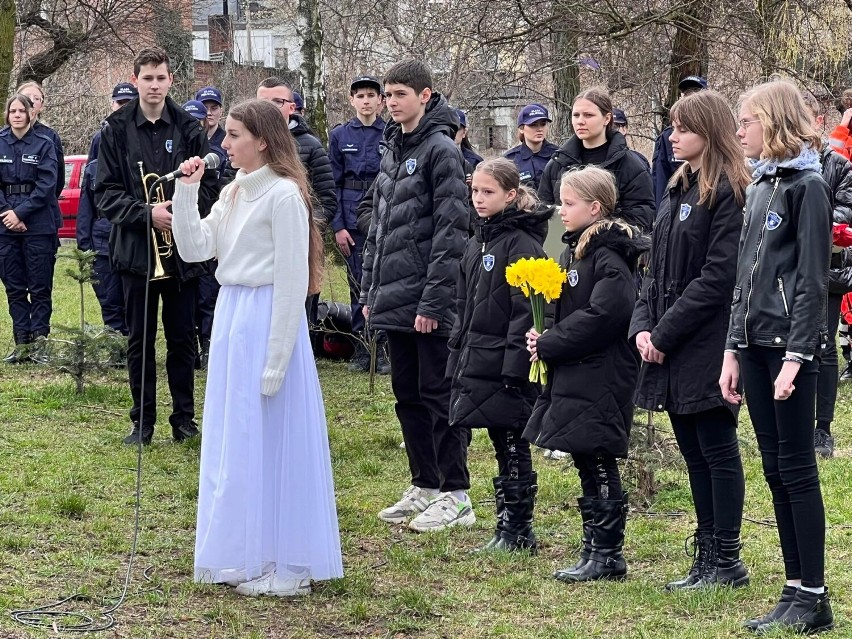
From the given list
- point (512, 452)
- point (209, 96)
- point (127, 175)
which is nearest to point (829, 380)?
point (512, 452)

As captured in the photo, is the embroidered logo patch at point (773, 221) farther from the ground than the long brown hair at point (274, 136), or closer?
closer

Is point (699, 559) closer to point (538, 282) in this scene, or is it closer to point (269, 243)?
point (538, 282)

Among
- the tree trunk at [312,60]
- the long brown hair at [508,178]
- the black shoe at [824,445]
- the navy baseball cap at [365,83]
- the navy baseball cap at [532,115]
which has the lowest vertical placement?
the black shoe at [824,445]

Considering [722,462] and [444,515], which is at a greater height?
[722,462]

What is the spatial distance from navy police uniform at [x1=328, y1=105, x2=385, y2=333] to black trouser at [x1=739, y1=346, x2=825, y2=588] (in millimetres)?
6633

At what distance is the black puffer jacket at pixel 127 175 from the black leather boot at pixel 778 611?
175 inches

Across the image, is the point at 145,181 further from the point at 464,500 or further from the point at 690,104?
the point at 690,104

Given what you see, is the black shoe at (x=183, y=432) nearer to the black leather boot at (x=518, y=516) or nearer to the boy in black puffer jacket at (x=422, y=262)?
the boy in black puffer jacket at (x=422, y=262)

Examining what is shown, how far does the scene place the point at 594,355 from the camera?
17.2 feet

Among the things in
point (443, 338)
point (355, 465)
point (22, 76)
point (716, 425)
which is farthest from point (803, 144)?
point (22, 76)

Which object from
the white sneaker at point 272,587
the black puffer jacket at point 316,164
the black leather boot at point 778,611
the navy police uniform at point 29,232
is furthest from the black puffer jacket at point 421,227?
the navy police uniform at point 29,232

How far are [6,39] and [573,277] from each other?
13482 millimetres

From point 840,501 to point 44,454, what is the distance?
15.5 ft

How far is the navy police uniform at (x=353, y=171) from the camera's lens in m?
11.0
